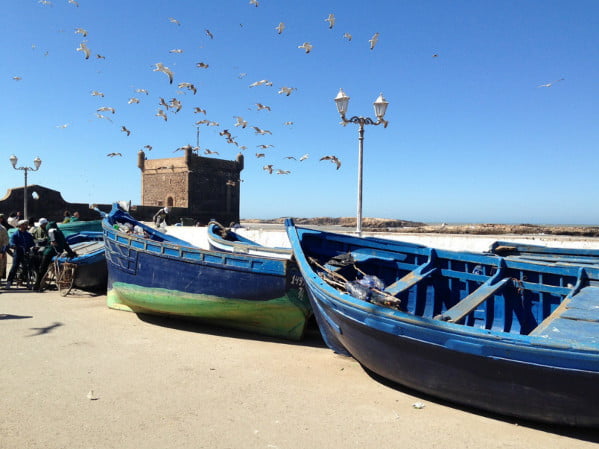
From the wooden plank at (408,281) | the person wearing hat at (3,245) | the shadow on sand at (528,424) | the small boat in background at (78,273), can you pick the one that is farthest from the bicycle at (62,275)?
the shadow on sand at (528,424)

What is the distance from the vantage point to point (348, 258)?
265 inches

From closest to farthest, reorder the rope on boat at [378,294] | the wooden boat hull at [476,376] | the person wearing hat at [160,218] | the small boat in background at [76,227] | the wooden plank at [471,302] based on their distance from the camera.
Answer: the wooden boat hull at [476,376]
the wooden plank at [471,302]
the rope on boat at [378,294]
the small boat in background at [76,227]
the person wearing hat at [160,218]

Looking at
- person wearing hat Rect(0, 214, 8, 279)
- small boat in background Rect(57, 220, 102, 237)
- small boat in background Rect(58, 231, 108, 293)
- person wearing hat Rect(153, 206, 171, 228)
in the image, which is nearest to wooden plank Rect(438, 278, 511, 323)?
small boat in background Rect(58, 231, 108, 293)

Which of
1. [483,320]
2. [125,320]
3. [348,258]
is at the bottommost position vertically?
[125,320]

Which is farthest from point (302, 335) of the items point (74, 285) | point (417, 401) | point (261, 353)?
point (74, 285)

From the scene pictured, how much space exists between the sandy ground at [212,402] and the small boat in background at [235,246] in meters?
1.80

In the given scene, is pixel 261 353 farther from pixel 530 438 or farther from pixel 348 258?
pixel 530 438

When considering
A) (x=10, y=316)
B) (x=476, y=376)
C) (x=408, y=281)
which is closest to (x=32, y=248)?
(x=10, y=316)

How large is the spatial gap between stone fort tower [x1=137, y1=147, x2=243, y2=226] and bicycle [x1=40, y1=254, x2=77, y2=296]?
2900cm

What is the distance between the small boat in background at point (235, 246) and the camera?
823cm

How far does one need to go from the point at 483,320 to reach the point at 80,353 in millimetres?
5195

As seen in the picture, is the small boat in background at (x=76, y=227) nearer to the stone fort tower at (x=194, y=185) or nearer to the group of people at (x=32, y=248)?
the group of people at (x=32, y=248)

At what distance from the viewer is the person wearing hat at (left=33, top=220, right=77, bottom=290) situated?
10.4 meters

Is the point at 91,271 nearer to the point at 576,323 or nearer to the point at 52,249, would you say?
the point at 52,249
